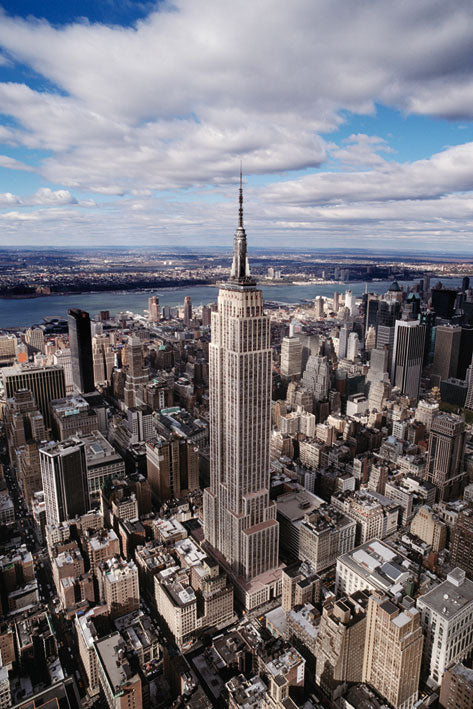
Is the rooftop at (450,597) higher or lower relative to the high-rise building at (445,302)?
lower

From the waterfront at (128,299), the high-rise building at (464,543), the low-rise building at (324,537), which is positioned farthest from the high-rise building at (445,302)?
the low-rise building at (324,537)

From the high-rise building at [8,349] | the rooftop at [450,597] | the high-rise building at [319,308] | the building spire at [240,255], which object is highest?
the building spire at [240,255]

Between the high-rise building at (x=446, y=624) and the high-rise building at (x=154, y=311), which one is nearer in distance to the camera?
the high-rise building at (x=446, y=624)

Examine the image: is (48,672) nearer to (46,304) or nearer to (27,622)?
(27,622)

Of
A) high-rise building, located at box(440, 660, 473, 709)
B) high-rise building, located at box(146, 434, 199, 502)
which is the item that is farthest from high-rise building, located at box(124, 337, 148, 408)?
high-rise building, located at box(440, 660, 473, 709)

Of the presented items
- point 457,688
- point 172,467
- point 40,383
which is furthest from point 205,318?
point 457,688

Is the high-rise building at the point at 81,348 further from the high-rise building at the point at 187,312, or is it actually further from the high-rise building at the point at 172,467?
the high-rise building at the point at 187,312

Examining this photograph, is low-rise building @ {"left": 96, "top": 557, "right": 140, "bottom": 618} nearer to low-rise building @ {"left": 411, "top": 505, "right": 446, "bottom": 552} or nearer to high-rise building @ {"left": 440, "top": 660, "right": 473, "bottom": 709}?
high-rise building @ {"left": 440, "top": 660, "right": 473, "bottom": 709}
